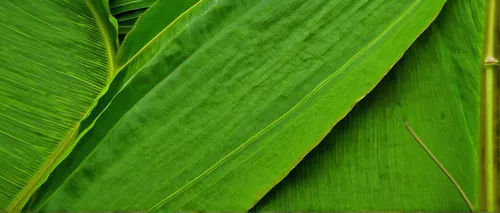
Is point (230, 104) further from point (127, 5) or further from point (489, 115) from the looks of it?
point (489, 115)

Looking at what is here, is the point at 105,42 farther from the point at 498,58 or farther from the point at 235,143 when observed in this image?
the point at 498,58

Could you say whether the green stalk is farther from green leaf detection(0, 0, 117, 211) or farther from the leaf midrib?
green leaf detection(0, 0, 117, 211)

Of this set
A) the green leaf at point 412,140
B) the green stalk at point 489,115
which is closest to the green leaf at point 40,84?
the green leaf at point 412,140

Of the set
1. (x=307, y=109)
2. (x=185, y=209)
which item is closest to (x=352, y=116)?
(x=307, y=109)

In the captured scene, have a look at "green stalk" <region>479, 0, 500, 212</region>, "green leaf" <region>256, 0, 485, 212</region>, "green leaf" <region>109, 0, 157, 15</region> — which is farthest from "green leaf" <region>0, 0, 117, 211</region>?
"green stalk" <region>479, 0, 500, 212</region>

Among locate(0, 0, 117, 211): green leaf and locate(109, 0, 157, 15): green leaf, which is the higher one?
locate(109, 0, 157, 15): green leaf

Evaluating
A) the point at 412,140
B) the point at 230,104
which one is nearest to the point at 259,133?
the point at 230,104
